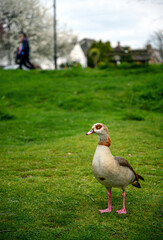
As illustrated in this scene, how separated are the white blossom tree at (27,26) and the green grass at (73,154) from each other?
2314 cm

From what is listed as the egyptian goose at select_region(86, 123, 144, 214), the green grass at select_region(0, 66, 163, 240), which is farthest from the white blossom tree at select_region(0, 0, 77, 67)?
the egyptian goose at select_region(86, 123, 144, 214)

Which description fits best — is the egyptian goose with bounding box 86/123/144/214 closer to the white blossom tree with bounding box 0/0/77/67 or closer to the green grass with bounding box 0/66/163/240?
the green grass with bounding box 0/66/163/240

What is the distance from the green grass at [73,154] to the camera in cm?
356

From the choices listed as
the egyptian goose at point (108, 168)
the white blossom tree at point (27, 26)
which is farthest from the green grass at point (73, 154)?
the white blossom tree at point (27, 26)

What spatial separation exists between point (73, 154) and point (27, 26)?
3542 centimetres

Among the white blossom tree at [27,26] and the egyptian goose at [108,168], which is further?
the white blossom tree at [27,26]

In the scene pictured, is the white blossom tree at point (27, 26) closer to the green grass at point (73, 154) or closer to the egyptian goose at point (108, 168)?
the green grass at point (73, 154)

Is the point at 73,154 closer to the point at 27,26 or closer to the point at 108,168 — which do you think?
the point at 108,168

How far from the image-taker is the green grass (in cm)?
356

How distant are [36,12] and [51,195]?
1541 inches

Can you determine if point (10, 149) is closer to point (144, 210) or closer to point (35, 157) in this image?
point (35, 157)

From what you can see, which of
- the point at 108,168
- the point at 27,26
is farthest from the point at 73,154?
the point at 27,26

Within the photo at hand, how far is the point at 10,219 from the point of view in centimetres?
365

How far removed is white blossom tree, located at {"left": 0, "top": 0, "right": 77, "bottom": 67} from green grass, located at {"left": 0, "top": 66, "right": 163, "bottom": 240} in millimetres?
23141
